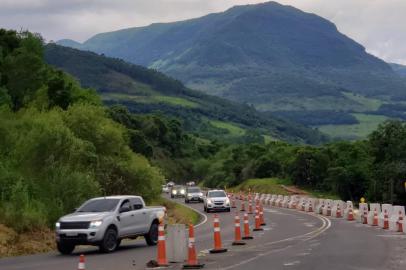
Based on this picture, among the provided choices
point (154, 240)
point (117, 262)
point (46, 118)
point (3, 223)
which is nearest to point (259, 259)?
point (117, 262)

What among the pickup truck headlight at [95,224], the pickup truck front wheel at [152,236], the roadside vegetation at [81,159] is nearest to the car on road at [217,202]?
the roadside vegetation at [81,159]

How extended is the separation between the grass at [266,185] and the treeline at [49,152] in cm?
4097

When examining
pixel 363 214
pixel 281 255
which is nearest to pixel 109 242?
pixel 281 255

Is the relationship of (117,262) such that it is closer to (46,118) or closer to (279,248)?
(279,248)

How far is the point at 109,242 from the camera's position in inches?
910

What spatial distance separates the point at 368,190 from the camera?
3110 inches

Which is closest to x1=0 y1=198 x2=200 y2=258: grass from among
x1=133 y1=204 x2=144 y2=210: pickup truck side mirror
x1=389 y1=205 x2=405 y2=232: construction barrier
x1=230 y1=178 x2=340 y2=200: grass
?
x1=133 y1=204 x2=144 y2=210: pickup truck side mirror

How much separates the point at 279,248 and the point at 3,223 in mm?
10444

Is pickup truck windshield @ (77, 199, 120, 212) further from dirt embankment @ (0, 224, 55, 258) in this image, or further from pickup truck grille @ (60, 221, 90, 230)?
dirt embankment @ (0, 224, 55, 258)

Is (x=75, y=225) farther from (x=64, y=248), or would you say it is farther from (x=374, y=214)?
(x=374, y=214)

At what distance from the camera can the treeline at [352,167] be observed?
74.0 meters

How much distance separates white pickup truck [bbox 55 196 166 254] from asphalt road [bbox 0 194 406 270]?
18.0 inches

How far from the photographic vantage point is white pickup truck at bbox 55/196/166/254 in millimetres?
22453

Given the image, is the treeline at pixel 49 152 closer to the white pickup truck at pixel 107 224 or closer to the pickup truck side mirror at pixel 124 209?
the white pickup truck at pixel 107 224
